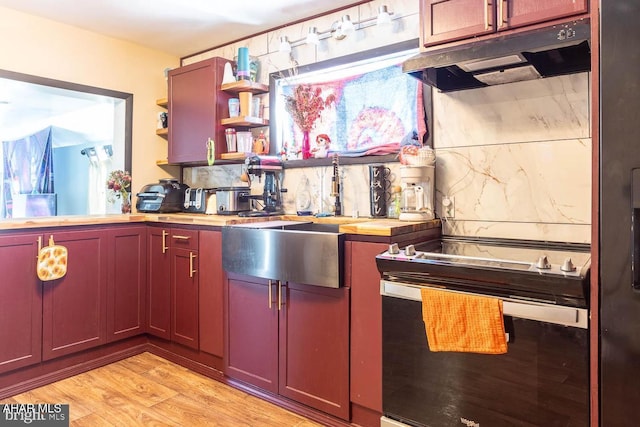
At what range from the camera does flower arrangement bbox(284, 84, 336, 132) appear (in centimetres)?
283

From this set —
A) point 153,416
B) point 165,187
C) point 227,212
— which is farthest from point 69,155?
point 153,416

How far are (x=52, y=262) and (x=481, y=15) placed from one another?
8.49 ft

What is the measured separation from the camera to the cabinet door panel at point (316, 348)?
1.98 meters

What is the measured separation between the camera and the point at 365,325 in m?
1.91

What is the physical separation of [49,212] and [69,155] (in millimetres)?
975

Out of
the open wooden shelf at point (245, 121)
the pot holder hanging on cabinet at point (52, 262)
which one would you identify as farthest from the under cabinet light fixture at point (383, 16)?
the pot holder hanging on cabinet at point (52, 262)

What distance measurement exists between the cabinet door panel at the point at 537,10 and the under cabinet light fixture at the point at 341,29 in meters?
0.83

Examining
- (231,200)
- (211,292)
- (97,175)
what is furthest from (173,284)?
(97,175)

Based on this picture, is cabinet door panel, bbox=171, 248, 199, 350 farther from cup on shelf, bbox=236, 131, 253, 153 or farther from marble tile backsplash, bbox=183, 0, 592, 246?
marble tile backsplash, bbox=183, 0, 592, 246

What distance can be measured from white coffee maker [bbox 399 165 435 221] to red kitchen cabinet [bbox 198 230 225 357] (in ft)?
3.57

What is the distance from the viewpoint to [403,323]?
174 cm

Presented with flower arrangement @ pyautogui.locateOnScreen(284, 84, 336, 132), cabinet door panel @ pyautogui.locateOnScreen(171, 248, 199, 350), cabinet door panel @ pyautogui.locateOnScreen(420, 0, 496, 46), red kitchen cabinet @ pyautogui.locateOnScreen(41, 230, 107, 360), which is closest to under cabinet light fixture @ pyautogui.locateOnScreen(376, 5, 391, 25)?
cabinet door panel @ pyautogui.locateOnScreen(420, 0, 496, 46)

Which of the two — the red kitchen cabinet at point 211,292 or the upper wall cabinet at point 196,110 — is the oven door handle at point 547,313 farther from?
the upper wall cabinet at point 196,110

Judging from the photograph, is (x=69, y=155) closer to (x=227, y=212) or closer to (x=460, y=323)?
(x=227, y=212)
